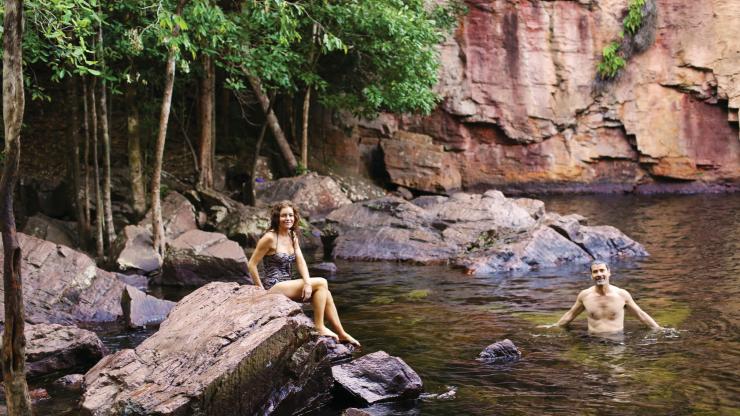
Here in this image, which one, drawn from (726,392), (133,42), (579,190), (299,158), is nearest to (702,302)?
(726,392)

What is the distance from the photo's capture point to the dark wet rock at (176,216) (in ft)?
59.3

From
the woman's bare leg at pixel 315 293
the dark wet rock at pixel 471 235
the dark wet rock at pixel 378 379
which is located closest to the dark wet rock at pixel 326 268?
the dark wet rock at pixel 471 235

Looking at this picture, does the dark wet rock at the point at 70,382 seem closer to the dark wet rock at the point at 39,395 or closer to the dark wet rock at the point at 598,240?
the dark wet rock at the point at 39,395

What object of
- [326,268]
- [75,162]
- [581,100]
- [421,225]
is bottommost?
[326,268]

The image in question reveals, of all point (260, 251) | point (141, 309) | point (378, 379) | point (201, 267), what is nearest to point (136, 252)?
point (201, 267)

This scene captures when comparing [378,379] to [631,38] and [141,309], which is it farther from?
[631,38]

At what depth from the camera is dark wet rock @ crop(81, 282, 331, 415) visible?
20.9 feet

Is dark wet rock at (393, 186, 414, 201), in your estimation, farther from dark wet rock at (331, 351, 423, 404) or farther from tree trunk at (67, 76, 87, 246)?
dark wet rock at (331, 351, 423, 404)

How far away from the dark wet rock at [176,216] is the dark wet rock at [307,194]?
8.75 feet

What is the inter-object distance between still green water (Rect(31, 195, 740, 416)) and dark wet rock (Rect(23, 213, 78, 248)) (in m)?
6.07

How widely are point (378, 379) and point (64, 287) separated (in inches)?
261

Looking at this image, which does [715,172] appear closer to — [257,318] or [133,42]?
[133,42]

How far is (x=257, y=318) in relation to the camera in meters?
7.24

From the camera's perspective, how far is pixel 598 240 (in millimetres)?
17594
